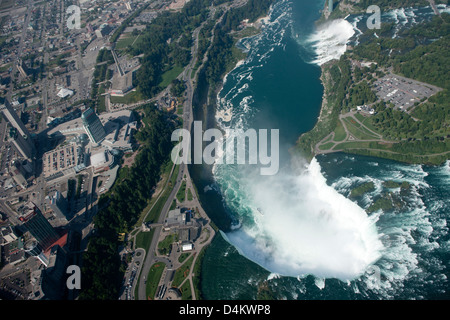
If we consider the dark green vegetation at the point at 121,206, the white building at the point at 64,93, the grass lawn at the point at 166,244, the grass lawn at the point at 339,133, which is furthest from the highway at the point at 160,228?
the white building at the point at 64,93

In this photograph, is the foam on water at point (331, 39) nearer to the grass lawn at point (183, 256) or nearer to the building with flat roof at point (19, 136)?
the grass lawn at point (183, 256)

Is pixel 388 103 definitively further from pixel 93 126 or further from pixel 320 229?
pixel 93 126

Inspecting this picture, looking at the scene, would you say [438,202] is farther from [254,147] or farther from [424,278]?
[254,147]

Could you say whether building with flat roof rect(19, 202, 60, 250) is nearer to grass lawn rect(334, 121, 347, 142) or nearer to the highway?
the highway

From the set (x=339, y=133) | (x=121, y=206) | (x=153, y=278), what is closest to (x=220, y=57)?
(x=339, y=133)

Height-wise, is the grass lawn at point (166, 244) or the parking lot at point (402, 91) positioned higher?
the parking lot at point (402, 91)

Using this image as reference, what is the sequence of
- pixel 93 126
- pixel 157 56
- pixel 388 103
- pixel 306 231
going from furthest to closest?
pixel 157 56
pixel 388 103
pixel 93 126
pixel 306 231
